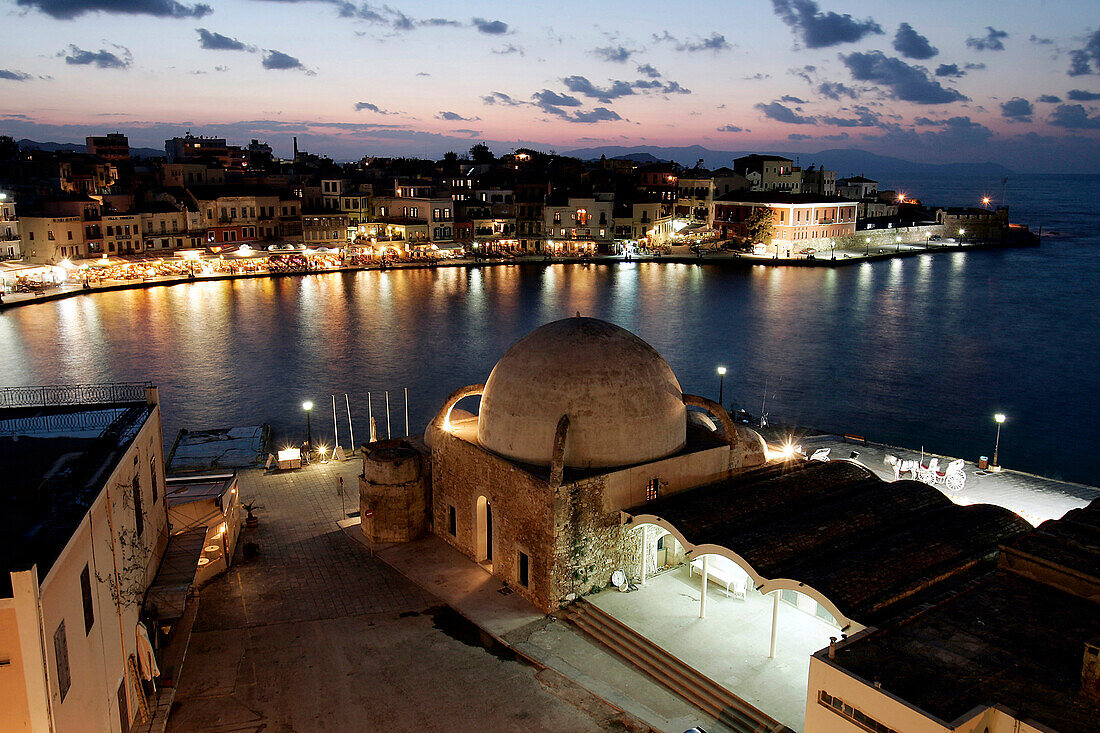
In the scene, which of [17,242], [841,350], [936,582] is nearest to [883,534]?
[936,582]

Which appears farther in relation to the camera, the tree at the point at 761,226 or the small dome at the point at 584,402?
the tree at the point at 761,226

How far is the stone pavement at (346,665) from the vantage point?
12.9 m

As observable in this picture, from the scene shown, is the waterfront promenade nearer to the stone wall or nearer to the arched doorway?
the stone wall

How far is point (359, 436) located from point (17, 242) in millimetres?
43691

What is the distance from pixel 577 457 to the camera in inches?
663

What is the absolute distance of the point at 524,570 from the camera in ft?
54.1

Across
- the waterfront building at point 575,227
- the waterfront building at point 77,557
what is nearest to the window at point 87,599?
the waterfront building at point 77,557

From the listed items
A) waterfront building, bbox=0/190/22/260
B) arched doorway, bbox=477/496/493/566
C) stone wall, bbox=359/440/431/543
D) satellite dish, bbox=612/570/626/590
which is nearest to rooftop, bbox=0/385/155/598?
stone wall, bbox=359/440/431/543

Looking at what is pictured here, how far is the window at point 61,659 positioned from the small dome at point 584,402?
9111mm

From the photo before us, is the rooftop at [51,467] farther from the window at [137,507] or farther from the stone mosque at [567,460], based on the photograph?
the stone mosque at [567,460]

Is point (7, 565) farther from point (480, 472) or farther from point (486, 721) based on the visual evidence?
point (480, 472)

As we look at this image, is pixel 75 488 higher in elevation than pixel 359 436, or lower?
higher

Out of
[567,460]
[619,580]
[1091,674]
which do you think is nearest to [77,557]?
[567,460]

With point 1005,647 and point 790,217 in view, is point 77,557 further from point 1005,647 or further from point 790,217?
point 790,217
